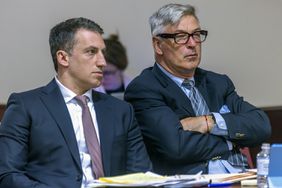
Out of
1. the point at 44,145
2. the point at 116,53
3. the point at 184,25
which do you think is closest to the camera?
the point at 44,145

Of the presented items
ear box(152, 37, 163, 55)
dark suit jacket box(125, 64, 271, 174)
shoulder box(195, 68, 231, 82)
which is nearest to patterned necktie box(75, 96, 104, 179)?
dark suit jacket box(125, 64, 271, 174)

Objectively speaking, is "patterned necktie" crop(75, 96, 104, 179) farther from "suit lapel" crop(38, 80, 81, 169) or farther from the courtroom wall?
the courtroom wall

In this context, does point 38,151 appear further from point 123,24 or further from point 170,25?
point 123,24

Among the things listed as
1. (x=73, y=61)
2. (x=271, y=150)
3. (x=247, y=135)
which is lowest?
(x=247, y=135)

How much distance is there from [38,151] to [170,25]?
0.95m

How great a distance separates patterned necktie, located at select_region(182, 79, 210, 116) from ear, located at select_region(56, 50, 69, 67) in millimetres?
657

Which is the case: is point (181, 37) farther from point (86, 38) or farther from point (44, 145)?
point (44, 145)

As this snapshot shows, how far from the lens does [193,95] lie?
9.14ft

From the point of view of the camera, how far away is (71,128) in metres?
2.34

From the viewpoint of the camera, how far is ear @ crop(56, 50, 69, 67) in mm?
2488

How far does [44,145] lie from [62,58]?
44cm

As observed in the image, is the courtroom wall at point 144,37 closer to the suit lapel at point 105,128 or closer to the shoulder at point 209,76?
the shoulder at point 209,76

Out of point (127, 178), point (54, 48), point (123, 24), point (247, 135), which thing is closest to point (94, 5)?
point (123, 24)

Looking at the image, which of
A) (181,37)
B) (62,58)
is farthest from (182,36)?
(62,58)
